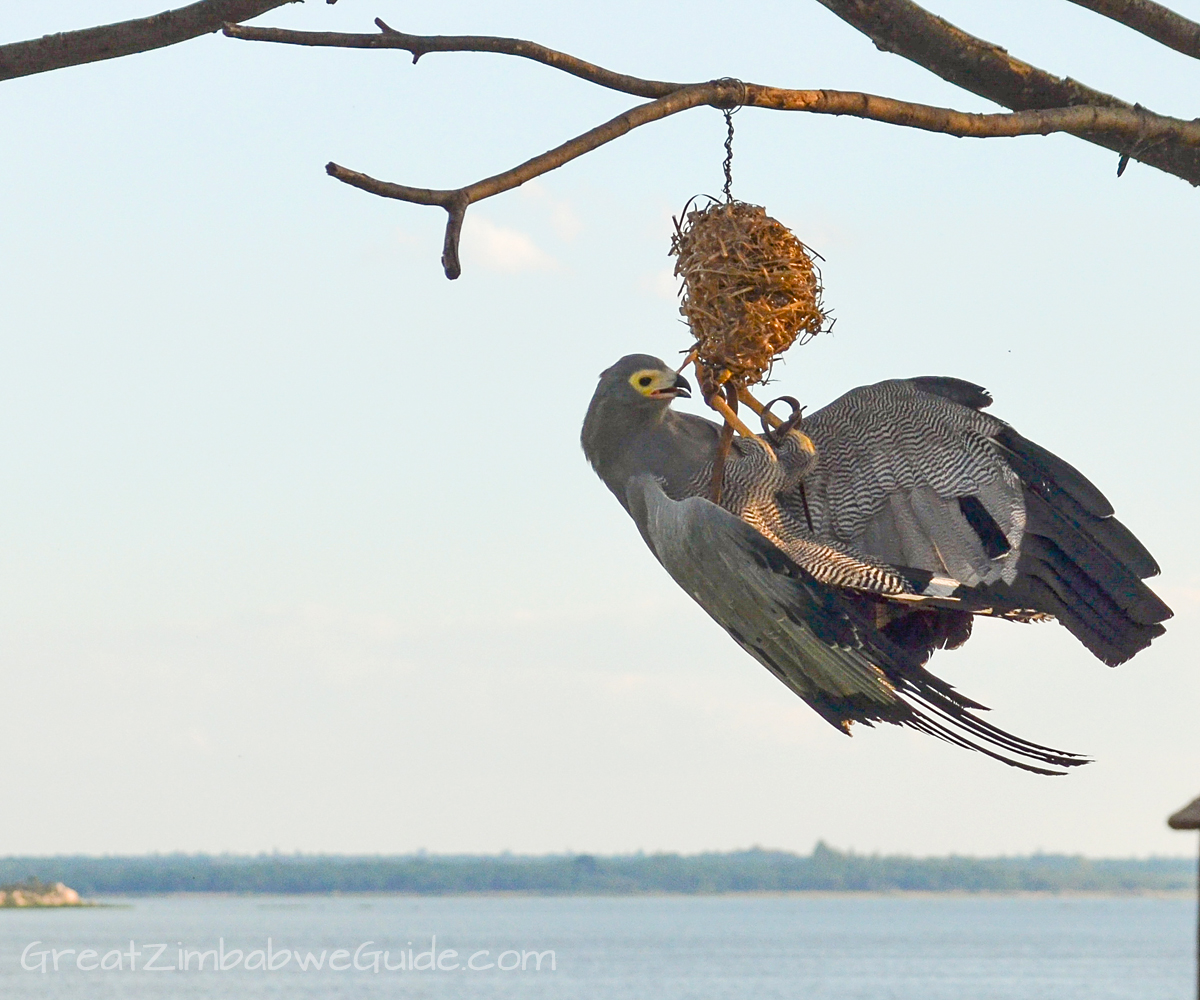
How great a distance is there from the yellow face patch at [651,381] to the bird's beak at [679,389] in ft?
0.04

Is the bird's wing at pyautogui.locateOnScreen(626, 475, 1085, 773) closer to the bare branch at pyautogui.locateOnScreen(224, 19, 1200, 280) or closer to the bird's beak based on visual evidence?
the bird's beak

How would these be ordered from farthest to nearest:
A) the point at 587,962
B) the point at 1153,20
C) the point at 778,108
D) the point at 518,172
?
1. the point at 587,962
2. the point at 1153,20
3. the point at 778,108
4. the point at 518,172

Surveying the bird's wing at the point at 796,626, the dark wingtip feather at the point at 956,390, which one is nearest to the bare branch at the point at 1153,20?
the dark wingtip feather at the point at 956,390

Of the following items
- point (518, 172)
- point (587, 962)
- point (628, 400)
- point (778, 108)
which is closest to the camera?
point (518, 172)

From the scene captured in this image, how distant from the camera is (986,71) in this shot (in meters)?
5.50

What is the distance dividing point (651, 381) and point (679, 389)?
88mm

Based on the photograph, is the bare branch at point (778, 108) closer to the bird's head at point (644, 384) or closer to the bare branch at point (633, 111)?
the bare branch at point (633, 111)

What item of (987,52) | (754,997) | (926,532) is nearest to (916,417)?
(926,532)

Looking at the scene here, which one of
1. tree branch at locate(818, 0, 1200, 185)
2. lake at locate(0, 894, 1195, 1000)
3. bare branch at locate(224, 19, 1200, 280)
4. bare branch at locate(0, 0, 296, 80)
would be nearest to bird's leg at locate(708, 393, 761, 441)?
bare branch at locate(224, 19, 1200, 280)

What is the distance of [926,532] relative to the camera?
199 inches

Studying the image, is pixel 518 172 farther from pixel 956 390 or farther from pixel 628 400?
pixel 956 390

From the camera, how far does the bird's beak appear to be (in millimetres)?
5012

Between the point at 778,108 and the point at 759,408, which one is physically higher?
the point at 778,108

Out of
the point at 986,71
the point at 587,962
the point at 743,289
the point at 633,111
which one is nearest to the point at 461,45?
the point at 633,111
